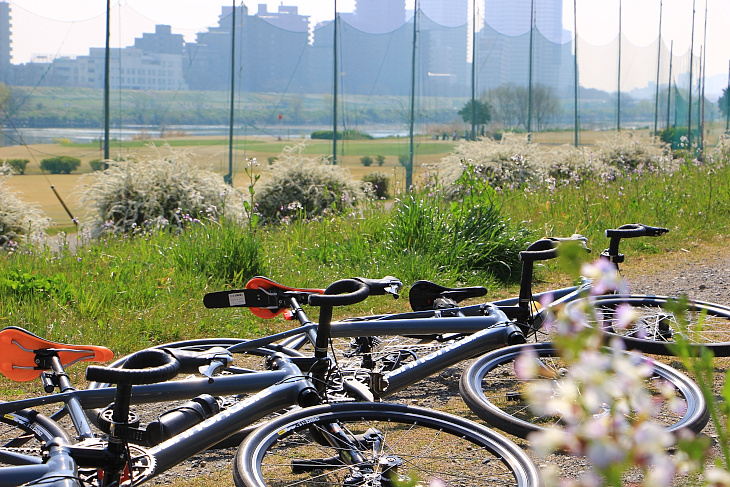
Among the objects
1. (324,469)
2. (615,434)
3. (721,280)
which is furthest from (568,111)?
(615,434)

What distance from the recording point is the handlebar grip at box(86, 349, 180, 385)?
1.98 m

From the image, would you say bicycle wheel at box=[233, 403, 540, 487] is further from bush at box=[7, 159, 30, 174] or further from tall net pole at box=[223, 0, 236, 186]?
tall net pole at box=[223, 0, 236, 186]

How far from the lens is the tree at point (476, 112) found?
1934 centimetres

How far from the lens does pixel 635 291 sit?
22.3 feet

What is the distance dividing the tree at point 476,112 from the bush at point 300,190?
9.07 meters

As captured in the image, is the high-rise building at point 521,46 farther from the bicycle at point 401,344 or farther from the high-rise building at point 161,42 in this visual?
the bicycle at point 401,344

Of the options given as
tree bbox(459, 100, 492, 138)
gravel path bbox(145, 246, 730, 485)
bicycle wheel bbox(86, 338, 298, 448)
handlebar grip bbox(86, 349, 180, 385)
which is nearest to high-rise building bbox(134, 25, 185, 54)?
tree bbox(459, 100, 492, 138)

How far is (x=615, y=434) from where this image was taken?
0.73 m

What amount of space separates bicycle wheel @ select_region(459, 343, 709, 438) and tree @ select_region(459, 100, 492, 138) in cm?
1585

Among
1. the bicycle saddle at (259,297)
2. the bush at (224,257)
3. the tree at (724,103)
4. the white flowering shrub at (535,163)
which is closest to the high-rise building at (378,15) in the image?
the white flowering shrub at (535,163)

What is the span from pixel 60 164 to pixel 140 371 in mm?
11303

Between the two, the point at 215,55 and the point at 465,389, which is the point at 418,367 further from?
the point at 215,55

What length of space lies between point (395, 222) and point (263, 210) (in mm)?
3589

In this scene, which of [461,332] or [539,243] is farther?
[539,243]
